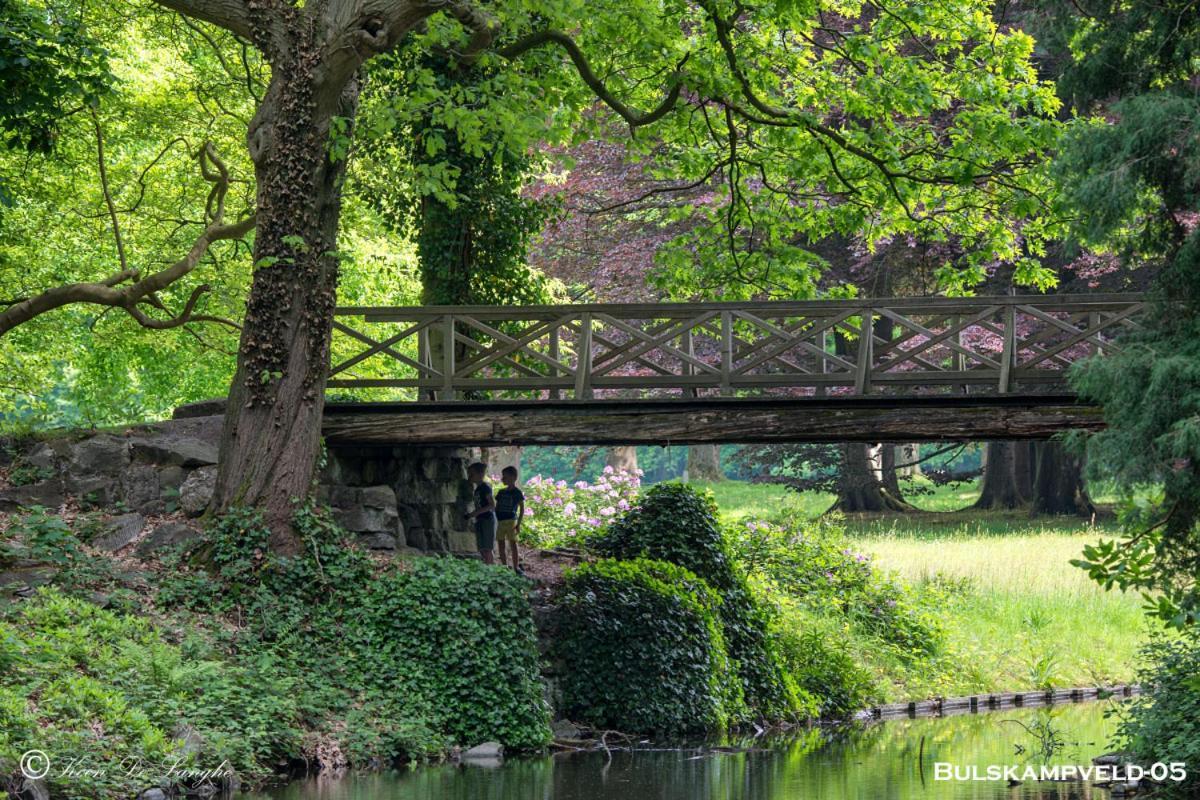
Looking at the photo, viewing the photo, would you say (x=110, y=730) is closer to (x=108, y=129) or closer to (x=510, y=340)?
(x=510, y=340)

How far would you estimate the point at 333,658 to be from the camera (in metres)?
14.4

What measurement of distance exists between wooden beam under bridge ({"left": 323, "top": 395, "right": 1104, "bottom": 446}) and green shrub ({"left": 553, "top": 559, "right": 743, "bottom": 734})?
1.62m

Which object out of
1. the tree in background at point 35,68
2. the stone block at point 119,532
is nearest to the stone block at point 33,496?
the stone block at point 119,532

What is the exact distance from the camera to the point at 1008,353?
55.8 feet

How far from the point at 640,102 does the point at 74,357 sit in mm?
13408

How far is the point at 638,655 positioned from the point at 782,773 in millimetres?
3172

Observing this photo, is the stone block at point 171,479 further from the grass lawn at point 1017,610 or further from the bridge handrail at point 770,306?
the grass lawn at point 1017,610

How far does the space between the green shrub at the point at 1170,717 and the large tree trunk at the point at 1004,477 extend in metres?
22.2

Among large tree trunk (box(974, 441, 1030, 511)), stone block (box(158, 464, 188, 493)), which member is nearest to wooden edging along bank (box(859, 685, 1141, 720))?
stone block (box(158, 464, 188, 493))

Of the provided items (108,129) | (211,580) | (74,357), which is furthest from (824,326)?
(74,357)

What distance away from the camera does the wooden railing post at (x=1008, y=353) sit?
16.8m

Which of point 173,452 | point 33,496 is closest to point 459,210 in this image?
point 173,452

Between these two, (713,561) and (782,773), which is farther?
(713,561)

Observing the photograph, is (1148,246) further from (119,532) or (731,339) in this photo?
(119,532)
